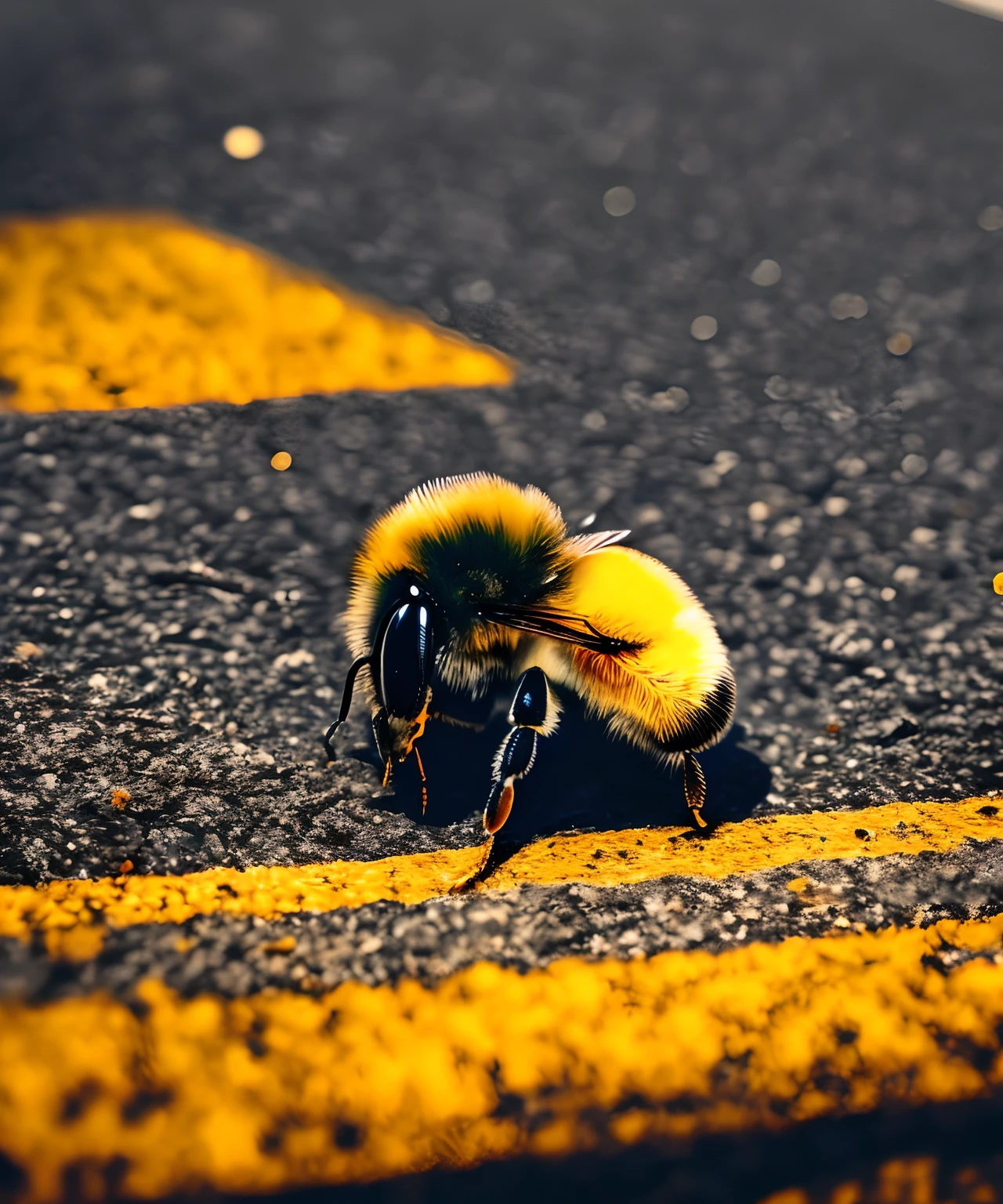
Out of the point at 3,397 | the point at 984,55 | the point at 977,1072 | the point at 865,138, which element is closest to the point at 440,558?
the point at 977,1072

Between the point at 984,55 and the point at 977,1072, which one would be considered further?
the point at 984,55

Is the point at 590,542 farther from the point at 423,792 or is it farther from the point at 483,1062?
the point at 483,1062

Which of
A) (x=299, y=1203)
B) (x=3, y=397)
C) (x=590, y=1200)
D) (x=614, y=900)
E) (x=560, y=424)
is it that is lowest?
(x=299, y=1203)

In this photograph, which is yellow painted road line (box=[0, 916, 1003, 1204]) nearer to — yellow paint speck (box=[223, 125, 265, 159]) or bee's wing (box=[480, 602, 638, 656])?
bee's wing (box=[480, 602, 638, 656])

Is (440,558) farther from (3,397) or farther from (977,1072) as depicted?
(3,397)

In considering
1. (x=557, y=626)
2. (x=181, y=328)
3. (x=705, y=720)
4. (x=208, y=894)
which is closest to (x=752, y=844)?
(x=705, y=720)

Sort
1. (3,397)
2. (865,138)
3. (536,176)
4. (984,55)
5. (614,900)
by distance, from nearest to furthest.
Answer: (614,900), (3,397), (536,176), (865,138), (984,55)

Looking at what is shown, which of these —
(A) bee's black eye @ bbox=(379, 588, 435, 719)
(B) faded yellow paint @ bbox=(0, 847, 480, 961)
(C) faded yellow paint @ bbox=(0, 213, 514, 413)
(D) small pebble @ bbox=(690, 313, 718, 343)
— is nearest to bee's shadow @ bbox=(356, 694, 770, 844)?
(B) faded yellow paint @ bbox=(0, 847, 480, 961)
